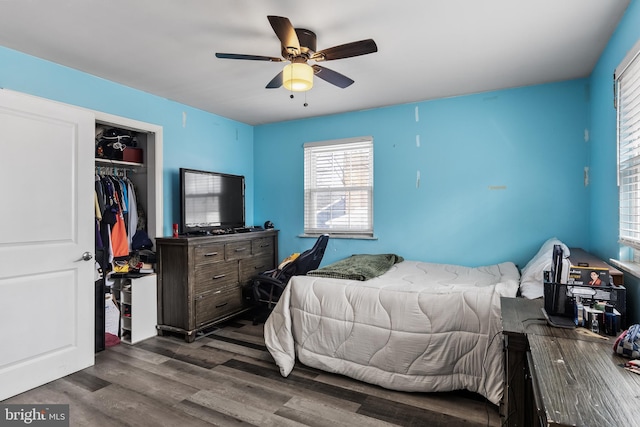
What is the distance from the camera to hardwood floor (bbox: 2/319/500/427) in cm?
205

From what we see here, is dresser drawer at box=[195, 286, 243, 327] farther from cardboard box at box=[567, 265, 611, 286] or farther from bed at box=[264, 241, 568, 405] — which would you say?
cardboard box at box=[567, 265, 611, 286]

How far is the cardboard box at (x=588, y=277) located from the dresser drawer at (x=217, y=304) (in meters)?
3.06

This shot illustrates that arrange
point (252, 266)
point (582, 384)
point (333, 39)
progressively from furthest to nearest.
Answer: point (252, 266)
point (333, 39)
point (582, 384)

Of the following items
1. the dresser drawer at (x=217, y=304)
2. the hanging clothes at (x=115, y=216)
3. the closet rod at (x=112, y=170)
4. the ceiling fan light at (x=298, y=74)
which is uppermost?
the ceiling fan light at (x=298, y=74)

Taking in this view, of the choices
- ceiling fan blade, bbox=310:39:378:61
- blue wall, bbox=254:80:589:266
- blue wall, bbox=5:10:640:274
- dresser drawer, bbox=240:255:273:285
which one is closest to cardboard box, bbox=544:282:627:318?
blue wall, bbox=5:10:640:274

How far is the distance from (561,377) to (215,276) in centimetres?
315

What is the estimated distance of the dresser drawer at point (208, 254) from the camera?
3387mm

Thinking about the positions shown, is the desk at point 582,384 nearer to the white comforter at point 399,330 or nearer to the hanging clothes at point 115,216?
the white comforter at point 399,330

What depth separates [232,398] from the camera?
229 centimetres

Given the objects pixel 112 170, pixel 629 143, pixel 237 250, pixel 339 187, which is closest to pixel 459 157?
pixel 339 187

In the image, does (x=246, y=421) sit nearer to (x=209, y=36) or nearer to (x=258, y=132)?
(x=209, y=36)

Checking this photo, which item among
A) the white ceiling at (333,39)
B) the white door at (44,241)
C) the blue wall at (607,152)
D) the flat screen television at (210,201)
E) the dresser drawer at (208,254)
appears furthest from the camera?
the flat screen television at (210,201)

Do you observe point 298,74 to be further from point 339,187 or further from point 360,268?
point 339,187

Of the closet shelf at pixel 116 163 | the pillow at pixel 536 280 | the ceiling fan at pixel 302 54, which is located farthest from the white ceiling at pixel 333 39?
the pillow at pixel 536 280
